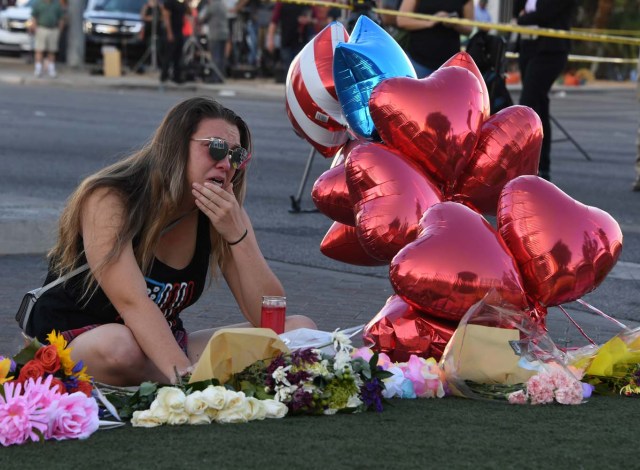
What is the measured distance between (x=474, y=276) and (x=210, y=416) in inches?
42.6

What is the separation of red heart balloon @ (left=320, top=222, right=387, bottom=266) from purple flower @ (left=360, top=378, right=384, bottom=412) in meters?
1.19

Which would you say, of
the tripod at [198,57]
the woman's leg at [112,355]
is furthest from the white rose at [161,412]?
the tripod at [198,57]

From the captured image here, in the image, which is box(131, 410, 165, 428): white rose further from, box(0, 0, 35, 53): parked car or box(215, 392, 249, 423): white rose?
box(0, 0, 35, 53): parked car

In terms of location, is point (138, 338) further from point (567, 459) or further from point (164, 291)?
point (567, 459)

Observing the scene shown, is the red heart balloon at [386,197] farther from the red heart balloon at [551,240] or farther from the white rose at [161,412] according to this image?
the white rose at [161,412]

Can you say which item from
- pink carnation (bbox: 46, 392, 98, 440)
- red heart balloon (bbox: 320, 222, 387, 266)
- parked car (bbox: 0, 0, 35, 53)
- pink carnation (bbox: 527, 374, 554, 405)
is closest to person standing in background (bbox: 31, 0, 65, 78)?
parked car (bbox: 0, 0, 35, 53)

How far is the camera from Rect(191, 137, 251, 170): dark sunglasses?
438 centimetres

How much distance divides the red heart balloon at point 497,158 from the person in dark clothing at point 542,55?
220 inches

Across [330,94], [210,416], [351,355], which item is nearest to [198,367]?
[210,416]

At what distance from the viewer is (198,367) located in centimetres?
404

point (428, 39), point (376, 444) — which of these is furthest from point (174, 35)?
point (376, 444)

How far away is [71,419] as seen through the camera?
146 inches

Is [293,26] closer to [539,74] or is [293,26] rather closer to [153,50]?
[153,50]

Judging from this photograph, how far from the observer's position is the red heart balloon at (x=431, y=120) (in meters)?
4.90
